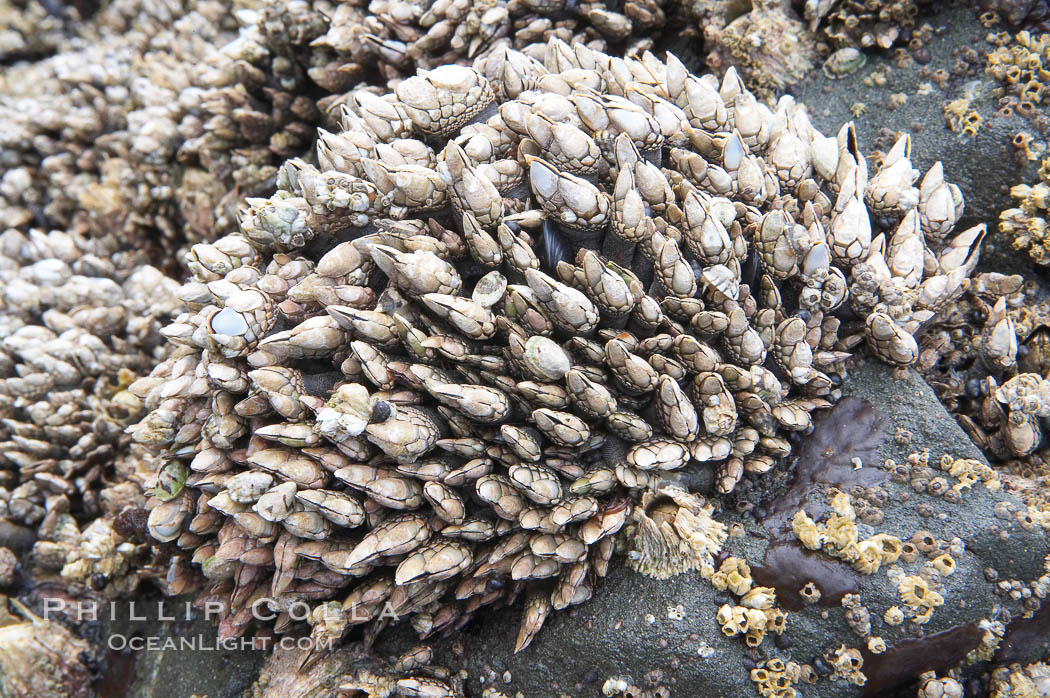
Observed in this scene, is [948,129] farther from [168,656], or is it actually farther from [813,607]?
[168,656]

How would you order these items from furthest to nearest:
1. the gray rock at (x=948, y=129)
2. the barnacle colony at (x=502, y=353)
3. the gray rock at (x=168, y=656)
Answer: the gray rock at (x=948, y=129) < the gray rock at (x=168, y=656) < the barnacle colony at (x=502, y=353)

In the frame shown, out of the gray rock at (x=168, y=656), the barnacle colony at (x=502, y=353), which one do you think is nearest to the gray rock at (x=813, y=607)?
the barnacle colony at (x=502, y=353)

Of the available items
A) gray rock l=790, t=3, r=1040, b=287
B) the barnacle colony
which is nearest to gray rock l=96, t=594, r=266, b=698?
the barnacle colony

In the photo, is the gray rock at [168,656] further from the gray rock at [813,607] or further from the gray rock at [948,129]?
the gray rock at [948,129]

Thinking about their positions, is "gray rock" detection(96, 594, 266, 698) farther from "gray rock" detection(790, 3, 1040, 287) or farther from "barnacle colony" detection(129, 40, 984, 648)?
"gray rock" detection(790, 3, 1040, 287)

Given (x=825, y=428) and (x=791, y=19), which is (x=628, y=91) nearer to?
(x=791, y=19)
